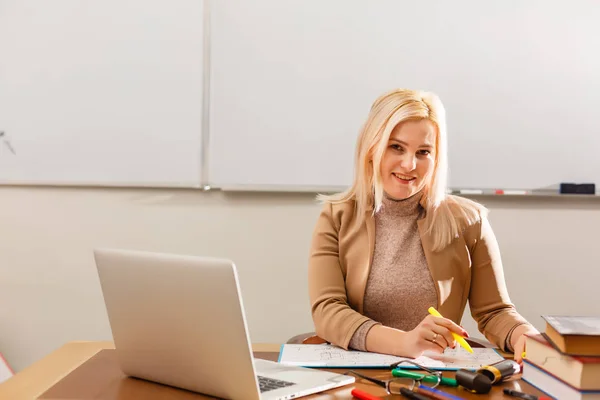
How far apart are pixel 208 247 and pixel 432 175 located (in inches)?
43.3

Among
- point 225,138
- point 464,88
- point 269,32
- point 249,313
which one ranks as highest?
point 269,32

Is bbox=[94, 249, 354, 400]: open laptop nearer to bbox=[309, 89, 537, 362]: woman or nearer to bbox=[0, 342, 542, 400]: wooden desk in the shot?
bbox=[0, 342, 542, 400]: wooden desk

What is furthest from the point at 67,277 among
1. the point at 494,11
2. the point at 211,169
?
the point at 494,11

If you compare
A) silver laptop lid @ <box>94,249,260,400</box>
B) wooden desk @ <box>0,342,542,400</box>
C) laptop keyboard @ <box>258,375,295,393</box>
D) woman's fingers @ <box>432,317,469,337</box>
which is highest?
silver laptop lid @ <box>94,249,260,400</box>

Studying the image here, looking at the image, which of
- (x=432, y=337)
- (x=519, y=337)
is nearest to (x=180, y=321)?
(x=432, y=337)

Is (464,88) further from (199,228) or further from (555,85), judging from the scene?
(199,228)

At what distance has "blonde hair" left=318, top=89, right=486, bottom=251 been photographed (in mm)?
1599

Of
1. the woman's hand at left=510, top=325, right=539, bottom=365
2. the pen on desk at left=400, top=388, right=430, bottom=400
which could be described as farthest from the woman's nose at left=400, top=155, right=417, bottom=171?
the pen on desk at left=400, top=388, right=430, bottom=400

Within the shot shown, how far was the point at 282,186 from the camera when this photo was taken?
8.07ft

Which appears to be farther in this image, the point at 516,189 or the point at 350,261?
the point at 516,189

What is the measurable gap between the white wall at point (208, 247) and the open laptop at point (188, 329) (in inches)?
55.6

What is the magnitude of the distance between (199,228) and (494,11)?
1.36 m

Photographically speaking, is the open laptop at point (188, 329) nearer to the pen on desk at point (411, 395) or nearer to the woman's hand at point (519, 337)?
the pen on desk at point (411, 395)

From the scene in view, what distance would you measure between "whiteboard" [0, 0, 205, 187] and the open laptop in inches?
57.0
